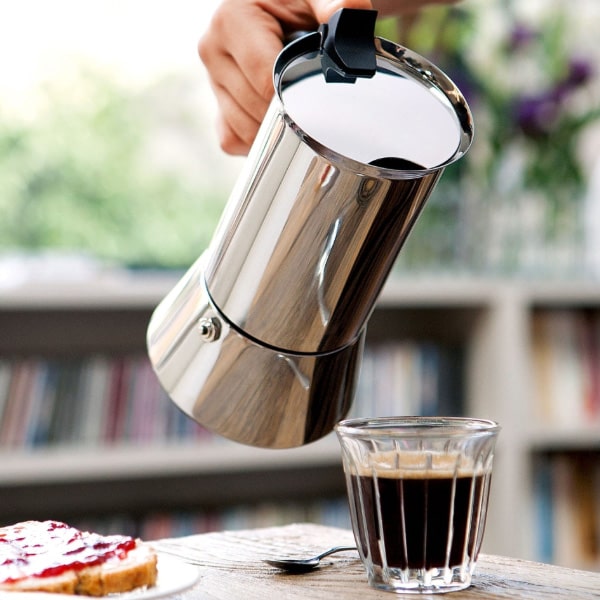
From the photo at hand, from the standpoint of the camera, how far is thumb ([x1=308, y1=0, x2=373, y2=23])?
2.19 ft

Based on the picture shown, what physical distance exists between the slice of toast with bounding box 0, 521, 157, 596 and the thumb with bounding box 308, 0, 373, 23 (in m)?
0.39

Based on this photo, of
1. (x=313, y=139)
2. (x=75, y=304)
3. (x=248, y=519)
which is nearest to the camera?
(x=313, y=139)

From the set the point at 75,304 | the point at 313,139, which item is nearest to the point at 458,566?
the point at 313,139

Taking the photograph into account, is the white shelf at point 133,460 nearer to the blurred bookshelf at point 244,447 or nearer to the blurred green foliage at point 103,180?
the blurred bookshelf at point 244,447

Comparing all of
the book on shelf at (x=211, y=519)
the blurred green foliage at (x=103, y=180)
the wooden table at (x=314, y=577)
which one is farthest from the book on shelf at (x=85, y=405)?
the wooden table at (x=314, y=577)

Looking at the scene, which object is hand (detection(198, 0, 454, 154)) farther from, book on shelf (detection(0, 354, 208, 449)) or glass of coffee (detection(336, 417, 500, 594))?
book on shelf (detection(0, 354, 208, 449))

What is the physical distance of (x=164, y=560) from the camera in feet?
2.09

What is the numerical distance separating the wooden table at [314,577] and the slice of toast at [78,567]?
0.14ft

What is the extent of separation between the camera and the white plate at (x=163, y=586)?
541mm

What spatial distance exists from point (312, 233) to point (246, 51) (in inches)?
8.1

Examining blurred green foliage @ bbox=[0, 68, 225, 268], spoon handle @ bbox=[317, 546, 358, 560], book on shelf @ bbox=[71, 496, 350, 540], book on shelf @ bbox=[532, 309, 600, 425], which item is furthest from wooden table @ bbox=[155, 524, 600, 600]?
blurred green foliage @ bbox=[0, 68, 225, 268]

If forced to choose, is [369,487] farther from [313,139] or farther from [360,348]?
[313,139]

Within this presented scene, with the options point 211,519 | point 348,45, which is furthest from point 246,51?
point 211,519

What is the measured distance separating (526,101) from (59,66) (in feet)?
4.50
